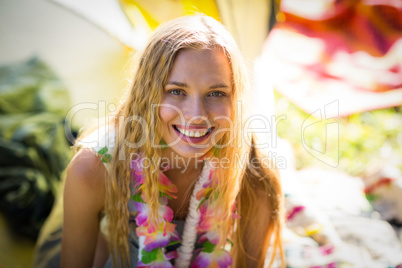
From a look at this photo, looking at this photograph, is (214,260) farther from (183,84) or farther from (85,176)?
(183,84)

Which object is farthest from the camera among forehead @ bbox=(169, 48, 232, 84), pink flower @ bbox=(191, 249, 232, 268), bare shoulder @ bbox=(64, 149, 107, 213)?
pink flower @ bbox=(191, 249, 232, 268)

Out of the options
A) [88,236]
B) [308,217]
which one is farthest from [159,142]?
[308,217]

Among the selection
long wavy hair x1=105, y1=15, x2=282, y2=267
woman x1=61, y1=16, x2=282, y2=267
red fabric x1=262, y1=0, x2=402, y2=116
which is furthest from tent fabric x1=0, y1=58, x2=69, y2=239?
red fabric x1=262, y1=0, x2=402, y2=116

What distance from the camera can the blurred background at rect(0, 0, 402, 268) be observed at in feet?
5.46

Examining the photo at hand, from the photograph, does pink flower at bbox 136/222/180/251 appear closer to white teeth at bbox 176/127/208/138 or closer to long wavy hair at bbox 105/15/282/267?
long wavy hair at bbox 105/15/282/267

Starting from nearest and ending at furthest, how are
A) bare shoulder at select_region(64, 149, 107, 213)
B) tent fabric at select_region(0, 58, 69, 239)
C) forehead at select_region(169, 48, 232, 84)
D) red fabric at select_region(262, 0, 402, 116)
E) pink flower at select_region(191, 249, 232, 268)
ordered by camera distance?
1. forehead at select_region(169, 48, 232, 84)
2. bare shoulder at select_region(64, 149, 107, 213)
3. pink flower at select_region(191, 249, 232, 268)
4. tent fabric at select_region(0, 58, 69, 239)
5. red fabric at select_region(262, 0, 402, 116)

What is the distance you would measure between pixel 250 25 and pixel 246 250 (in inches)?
59.0

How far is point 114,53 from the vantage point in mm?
2393

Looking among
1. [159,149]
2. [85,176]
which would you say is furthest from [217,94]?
[85,176]

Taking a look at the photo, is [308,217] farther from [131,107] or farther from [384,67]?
[384,67]

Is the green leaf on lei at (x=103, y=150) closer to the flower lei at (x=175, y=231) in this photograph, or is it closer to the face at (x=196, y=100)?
the flower lei at (x=175, y=231)

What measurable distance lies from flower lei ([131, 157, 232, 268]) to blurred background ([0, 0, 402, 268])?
56cm

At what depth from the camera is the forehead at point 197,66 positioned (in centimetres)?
92

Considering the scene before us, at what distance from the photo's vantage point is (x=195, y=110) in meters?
Answer: 0.92
